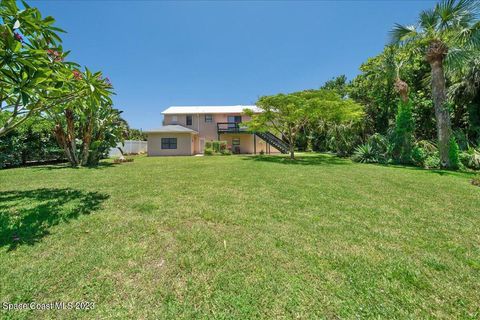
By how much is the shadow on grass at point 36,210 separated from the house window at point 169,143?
58.3ft

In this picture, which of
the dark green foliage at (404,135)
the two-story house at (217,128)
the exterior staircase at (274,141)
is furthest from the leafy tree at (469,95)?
the two-story house at (217,128)

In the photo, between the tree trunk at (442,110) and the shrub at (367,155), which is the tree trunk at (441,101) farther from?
the shrub at (367,155)

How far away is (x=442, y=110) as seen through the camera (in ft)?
36.1

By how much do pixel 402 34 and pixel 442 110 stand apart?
4.73m

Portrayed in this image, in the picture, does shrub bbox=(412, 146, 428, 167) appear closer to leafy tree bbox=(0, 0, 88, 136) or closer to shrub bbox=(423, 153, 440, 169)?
shrub bbox=(423, 153, 440, 169)

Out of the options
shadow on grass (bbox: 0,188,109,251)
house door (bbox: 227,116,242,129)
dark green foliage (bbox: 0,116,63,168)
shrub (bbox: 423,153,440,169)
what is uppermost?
house door (bbox: 227,116,242,129)

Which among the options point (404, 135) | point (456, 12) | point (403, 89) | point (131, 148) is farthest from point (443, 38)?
point (131, 148)

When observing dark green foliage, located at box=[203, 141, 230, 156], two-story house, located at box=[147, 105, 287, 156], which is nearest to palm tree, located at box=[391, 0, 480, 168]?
two-story house, located at box=[147, 105, 287, 156]

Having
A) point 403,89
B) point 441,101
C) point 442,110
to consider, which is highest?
point 403,89

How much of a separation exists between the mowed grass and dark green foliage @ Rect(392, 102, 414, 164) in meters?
8.44

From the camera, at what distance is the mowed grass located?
213cm

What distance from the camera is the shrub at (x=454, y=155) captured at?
10844mm

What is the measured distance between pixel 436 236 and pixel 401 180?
17.4ft

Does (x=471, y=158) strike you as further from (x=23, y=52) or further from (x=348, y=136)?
(x=23, y=52)
